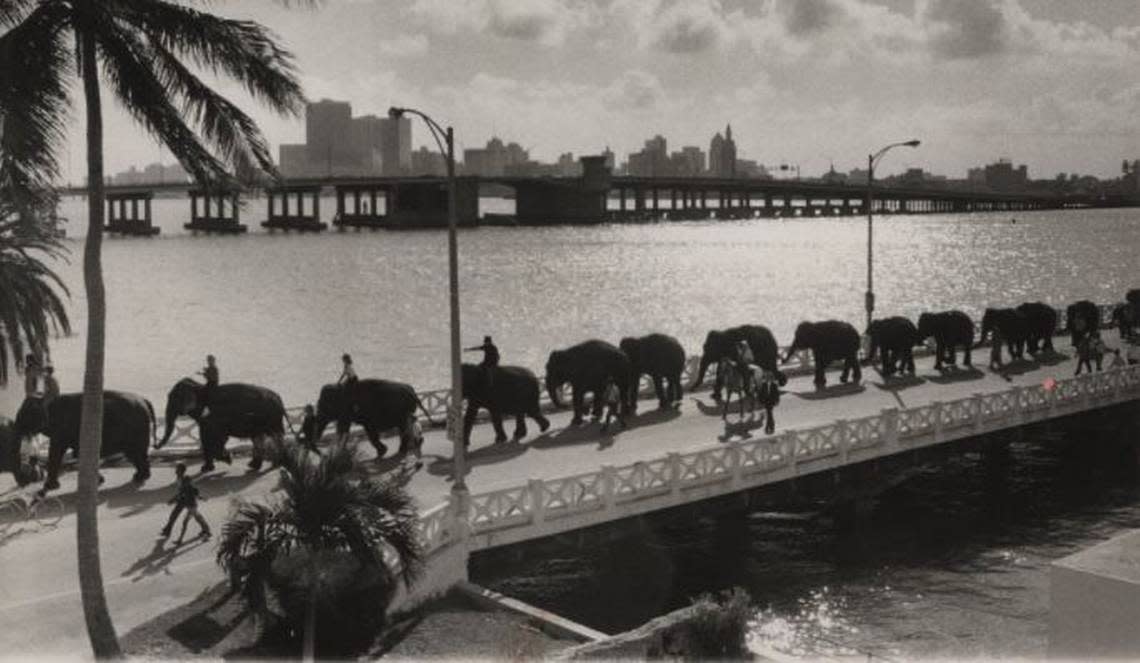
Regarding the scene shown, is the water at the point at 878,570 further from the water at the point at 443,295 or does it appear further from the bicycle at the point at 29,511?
the water at the point at 443,295

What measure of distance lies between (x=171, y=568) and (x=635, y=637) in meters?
7.59

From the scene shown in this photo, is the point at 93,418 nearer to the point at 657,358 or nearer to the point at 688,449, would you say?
the point at 688,449

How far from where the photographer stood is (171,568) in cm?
1858

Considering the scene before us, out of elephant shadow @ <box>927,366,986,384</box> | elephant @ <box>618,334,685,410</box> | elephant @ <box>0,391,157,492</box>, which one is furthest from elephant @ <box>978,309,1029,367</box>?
elephant @ <box>0,391,157,492</box>

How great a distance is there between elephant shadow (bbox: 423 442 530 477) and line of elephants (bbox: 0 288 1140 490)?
1.94 ft

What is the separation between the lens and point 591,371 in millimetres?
30766

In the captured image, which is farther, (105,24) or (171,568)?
(171,568)

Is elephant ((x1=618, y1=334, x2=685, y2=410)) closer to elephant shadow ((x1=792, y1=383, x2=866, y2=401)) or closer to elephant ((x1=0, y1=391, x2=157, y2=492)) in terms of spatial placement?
elephant shadow ((x1=792, y1=383, x2=866, y2=401))

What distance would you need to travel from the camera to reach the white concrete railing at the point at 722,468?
2105 cm

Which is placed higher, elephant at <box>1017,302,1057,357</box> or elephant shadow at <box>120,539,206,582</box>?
elephant at <box>1017,302,1057,357</box>

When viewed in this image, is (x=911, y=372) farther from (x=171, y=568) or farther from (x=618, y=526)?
(x=171, y=568)

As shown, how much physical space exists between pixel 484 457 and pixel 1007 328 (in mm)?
24389

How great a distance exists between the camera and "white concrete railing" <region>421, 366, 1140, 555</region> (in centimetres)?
2105

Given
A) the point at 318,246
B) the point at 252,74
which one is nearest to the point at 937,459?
the point at 252,74
